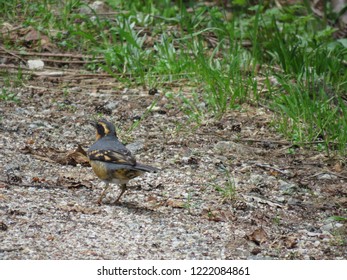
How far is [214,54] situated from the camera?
8984mm

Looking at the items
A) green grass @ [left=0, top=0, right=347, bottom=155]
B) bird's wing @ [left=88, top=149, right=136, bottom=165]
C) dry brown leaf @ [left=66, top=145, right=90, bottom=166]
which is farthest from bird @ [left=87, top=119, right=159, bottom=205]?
green grass @ [left=0, top=0, right=347, bottom=155]

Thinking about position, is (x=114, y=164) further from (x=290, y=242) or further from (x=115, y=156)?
(x=290, y=242)

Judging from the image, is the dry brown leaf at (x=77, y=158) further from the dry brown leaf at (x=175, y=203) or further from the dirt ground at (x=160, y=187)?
the dry brown leaf at (x=175, y=203)

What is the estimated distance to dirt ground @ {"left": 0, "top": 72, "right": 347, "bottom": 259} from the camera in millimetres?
5312

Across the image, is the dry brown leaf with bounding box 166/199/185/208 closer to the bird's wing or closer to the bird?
the bird

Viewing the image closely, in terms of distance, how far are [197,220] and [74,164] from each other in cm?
150

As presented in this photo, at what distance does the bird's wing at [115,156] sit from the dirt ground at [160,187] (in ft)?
1.10

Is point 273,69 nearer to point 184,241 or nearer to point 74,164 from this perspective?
point 74,164

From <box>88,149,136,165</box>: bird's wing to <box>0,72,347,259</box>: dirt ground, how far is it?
33cm

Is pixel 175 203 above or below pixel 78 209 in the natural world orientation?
below

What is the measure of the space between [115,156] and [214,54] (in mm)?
3250

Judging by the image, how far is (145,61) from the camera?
8.88 metres

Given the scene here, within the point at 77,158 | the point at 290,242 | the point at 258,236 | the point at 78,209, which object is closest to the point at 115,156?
the point at 78,209

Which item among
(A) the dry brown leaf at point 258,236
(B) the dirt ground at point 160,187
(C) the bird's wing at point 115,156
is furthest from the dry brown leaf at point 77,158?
(A) the dry brown leaf at point 258,236
